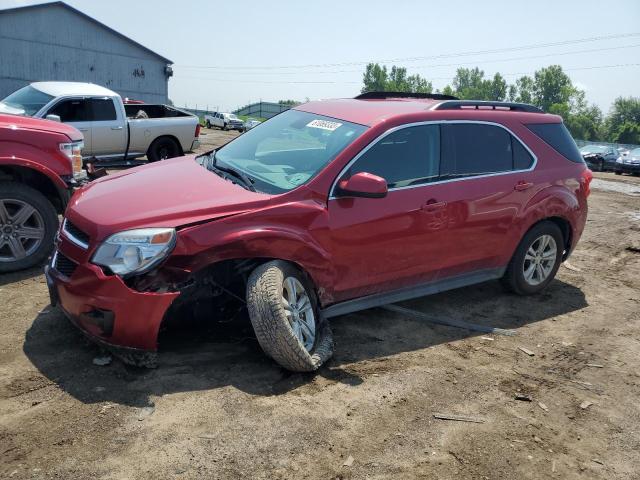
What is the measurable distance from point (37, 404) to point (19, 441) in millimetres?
341

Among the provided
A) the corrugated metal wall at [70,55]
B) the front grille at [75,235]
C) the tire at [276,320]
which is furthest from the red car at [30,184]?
the corrugated metal wall at [70,55]

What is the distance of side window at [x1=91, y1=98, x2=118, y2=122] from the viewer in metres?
11.2

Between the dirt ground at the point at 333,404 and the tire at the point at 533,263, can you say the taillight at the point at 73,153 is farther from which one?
the tire at the point at 533,263

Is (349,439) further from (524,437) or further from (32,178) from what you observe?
(32,178)

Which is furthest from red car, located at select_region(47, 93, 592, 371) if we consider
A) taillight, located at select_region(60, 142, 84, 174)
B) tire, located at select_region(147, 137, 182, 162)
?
tire, located at select_region(147, 137, 182, 162)

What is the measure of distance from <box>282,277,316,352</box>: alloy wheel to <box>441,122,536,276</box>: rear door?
1.44m

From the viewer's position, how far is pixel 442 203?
4461mm

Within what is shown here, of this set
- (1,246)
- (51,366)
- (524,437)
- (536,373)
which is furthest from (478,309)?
(1,246)

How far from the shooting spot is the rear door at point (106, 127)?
11242 millimetres

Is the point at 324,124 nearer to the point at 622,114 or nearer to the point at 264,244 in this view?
the point at 264,244

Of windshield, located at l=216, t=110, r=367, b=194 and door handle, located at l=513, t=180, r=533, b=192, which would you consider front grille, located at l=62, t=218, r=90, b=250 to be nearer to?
windshield, located at l=216, t=110, r=367, b=194

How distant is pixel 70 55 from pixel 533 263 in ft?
113

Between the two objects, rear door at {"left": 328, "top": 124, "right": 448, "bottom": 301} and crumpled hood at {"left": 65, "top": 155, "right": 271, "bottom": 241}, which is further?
rear door at {"left": 328, "top": 124, "right": 448, "bottom": 301}

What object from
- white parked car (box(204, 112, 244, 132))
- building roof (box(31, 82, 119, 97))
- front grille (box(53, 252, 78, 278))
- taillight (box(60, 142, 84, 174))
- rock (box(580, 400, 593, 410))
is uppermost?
white parked car (box(204, 112, 244, 132))
